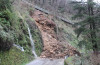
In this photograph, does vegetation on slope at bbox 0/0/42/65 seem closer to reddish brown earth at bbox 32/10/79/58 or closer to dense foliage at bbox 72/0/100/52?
reddish brown earth at bbox 32/10/79/58

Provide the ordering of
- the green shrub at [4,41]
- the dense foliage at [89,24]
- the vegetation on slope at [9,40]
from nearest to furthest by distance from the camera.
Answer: the green shrub at [4,41]
the vegetation on slope at [9,40]
the dense foliage at [89,24]

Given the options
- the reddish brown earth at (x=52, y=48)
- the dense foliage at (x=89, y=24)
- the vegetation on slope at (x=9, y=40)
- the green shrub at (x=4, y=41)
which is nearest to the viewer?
the green shrub at (x=4, y=41)

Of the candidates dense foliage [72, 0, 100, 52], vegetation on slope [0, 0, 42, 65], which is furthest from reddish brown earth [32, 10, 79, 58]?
Answer: dense foliage [72, 0, 100, 52]

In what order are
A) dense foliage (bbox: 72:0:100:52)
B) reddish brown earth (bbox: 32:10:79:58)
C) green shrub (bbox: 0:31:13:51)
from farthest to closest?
reddish brown earth (bbox: 32:10:79:58), dense foliage (bbox: 72:0:100:52), green shrub (bbox: 0:31:13:51)

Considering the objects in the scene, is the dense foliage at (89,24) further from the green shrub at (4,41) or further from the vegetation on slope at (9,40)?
the green shrub at (4,41)

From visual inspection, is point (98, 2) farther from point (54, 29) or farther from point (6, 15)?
point (54, 29)

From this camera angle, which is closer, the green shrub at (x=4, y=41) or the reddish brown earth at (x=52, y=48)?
the green shrub at (x=4, y=41)

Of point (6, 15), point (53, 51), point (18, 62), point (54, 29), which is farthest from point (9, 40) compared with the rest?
point (54, 29)

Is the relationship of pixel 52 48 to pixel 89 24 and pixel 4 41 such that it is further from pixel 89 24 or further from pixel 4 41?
pixel 4 41

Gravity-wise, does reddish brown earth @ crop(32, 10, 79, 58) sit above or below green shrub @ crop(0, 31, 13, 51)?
below

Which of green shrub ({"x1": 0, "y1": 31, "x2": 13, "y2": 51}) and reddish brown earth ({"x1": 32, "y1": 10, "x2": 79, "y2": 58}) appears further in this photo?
reddish brown earth ({"x1": 32, "y1": 10, "x2": 79, "y2": 58})

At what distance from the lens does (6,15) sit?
10.6m

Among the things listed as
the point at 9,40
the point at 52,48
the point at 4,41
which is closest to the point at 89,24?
the point at 52,48

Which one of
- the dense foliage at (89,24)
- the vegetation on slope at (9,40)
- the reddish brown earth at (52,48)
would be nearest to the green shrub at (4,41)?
the vegetation on slope at (9,40)
